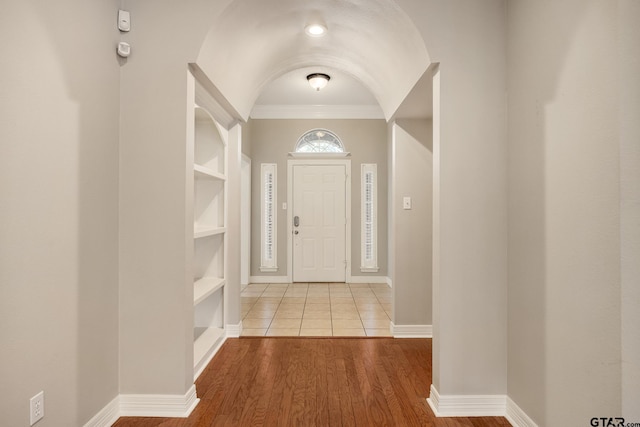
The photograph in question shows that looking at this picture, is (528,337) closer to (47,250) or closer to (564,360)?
(564,360)

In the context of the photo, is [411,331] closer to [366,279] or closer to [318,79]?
[366,279]

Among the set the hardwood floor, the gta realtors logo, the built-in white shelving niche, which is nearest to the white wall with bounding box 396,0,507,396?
the hardwood floor

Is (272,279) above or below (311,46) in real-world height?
below

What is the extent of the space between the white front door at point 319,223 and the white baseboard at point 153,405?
13.1 ft

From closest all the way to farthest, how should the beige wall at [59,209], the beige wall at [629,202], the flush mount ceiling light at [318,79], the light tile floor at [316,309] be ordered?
the beige wall at [629,202], the beige wall at [59,209], the light tile floor at [316,309], the flush mount ceiling light at [318,79]

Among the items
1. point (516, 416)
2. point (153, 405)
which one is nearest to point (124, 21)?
point (153, 405)

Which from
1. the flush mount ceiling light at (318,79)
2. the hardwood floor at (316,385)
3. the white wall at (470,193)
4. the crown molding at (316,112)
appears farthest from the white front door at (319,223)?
the white wall at (470,193)

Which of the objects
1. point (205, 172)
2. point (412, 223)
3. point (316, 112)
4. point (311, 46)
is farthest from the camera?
point (316, 112)

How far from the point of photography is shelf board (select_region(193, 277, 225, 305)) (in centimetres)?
258

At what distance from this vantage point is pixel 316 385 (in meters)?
2.42

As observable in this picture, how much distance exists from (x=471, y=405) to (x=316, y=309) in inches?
96.3

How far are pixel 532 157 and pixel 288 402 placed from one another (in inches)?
75.7

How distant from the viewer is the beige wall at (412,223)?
3385 millimetres

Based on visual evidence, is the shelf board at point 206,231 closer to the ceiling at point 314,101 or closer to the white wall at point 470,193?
the white wall at point 470,193
